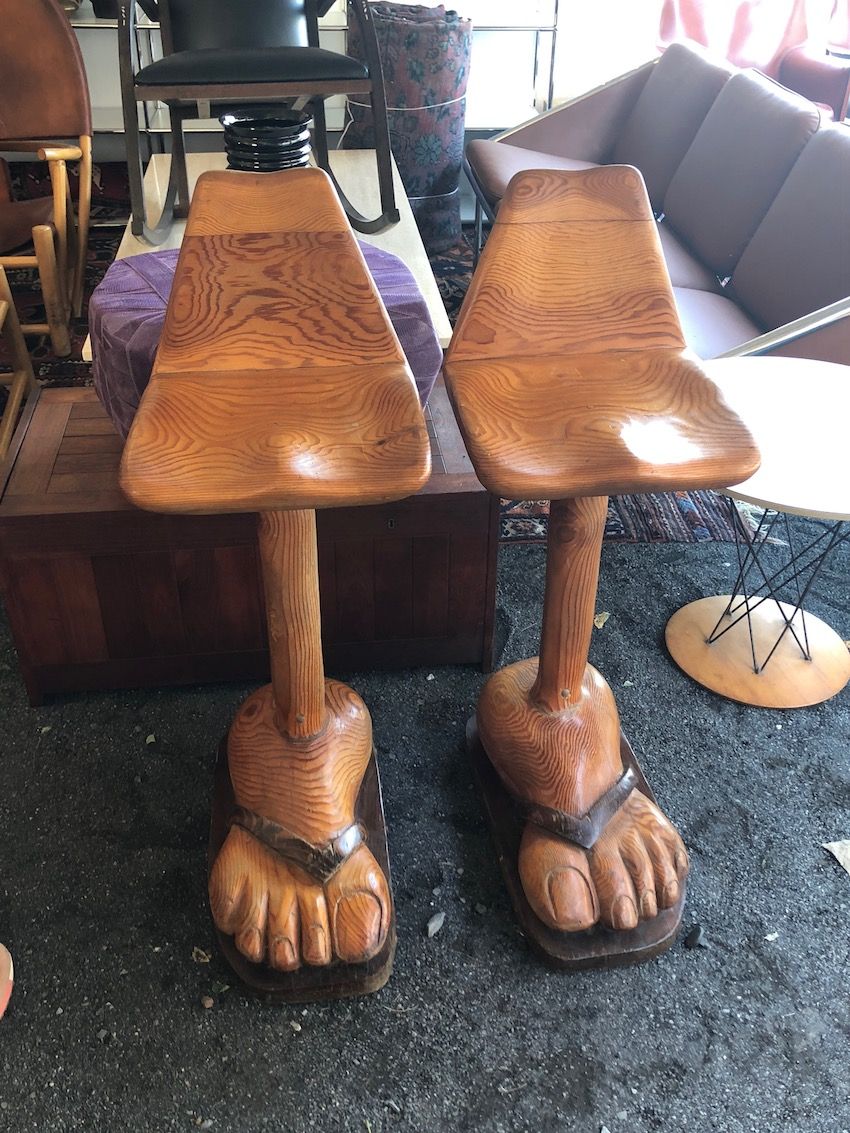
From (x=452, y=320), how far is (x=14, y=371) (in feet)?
4.78

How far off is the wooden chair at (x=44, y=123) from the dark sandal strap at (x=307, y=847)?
1935mm

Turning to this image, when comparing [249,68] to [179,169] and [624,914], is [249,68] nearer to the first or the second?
[179,169]

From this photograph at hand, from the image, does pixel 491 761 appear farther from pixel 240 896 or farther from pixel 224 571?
pixel 224 571

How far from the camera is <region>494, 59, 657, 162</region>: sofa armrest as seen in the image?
135 inches

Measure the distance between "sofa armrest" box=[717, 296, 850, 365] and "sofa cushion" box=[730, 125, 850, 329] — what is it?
142 mm

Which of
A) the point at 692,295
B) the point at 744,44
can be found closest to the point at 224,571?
the point at 692,295

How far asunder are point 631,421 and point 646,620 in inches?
37.0

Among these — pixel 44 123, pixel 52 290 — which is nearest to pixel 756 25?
pixel 44 123

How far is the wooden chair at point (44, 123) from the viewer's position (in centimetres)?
257

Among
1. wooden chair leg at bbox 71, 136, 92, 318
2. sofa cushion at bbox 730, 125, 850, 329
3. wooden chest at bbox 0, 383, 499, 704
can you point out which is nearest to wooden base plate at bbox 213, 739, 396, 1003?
wooden chest at bbox 0, 383, 499, 704

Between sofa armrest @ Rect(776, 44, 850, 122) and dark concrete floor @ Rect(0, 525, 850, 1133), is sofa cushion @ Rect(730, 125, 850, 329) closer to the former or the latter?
Result: dark concrete floor @ Rect(0, 525, 850, 1133)

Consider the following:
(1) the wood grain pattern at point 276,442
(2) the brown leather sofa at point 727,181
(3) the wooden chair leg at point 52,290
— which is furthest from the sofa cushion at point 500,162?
(1) the wood grain pattern at point 276,442

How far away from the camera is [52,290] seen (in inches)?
104

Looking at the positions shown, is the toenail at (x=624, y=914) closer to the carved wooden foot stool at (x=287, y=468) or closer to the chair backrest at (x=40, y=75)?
the carved wooden foot stool at (x=287, y=468)
